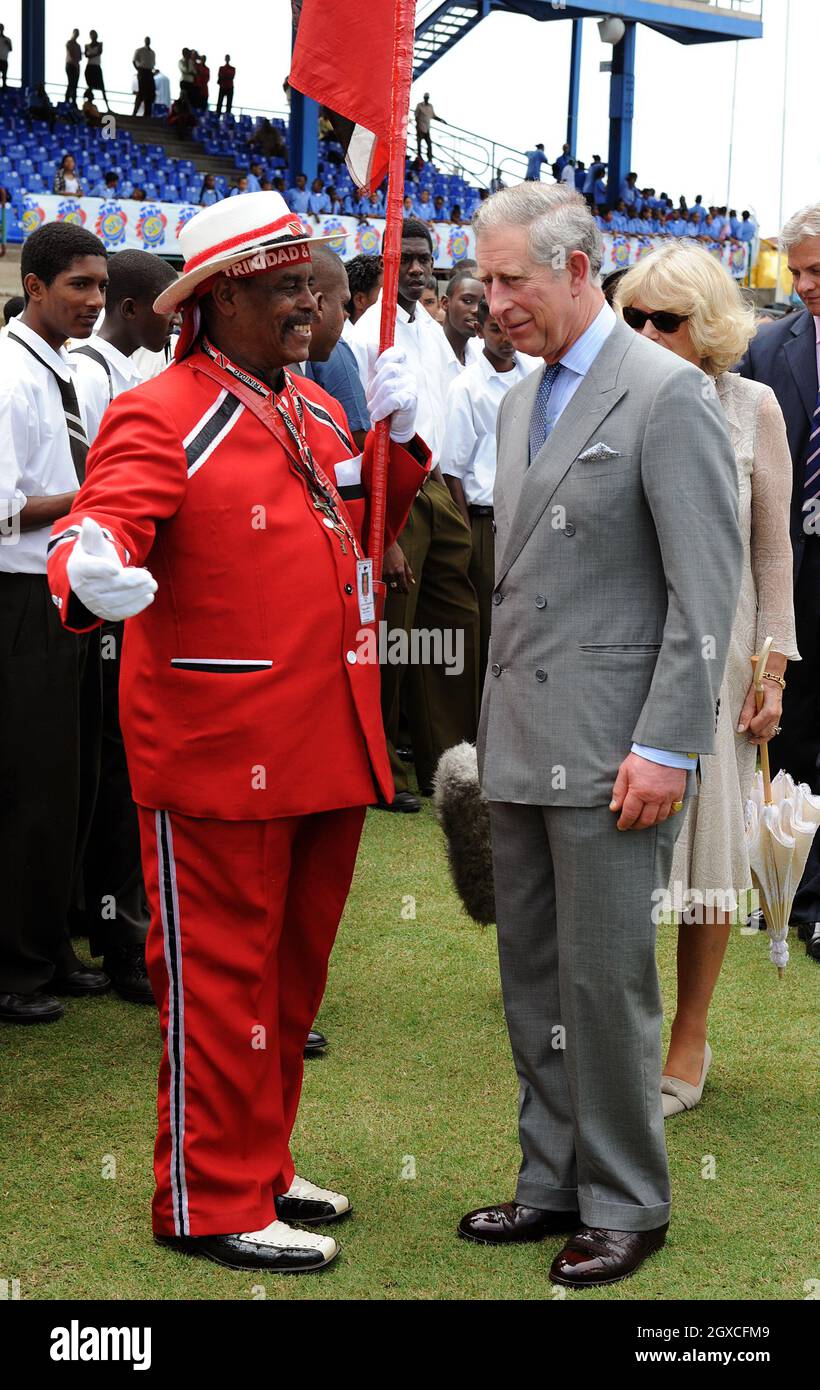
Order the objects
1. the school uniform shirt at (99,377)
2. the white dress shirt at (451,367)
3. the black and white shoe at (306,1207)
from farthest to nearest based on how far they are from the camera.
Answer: the white dress shirt at (451,367), the school uniform shirt at (99,377), the black and white shoe at (306,1207)

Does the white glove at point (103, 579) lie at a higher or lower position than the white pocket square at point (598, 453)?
lower

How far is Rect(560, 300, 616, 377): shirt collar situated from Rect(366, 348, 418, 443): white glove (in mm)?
330

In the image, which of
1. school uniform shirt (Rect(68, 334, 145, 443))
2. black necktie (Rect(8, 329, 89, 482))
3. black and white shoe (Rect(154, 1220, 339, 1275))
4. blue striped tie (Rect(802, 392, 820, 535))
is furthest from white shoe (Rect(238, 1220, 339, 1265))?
blue striped tie (Rect(802, 392, 820, 535))

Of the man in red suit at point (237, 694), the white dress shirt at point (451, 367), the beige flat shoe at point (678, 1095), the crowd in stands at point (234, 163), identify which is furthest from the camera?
the crowd in stands at point (234, 163)

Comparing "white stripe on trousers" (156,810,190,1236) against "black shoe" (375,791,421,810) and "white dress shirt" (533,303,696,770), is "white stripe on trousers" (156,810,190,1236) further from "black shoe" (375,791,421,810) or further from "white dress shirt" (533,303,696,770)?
"black shoe" (375,791,421,810)

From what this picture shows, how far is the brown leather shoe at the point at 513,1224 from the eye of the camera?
3.15m

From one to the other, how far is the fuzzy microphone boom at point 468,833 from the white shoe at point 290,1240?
1.44 metres

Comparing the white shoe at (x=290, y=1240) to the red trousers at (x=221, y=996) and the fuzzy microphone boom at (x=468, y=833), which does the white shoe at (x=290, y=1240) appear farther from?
the fuzzy microphone boom at (x=468, y=833)

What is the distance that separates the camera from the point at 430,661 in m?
7.11

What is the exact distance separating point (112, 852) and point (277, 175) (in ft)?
78.3

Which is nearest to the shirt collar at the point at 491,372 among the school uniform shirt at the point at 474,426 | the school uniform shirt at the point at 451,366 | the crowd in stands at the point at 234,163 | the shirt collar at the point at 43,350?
the school uniform shirt at the point at 474,426

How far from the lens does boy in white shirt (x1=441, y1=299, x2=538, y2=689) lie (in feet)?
23.0

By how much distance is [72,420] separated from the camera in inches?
170

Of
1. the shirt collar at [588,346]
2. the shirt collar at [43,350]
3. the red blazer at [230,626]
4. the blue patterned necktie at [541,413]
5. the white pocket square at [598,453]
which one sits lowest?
the red blazer at [230,626]
